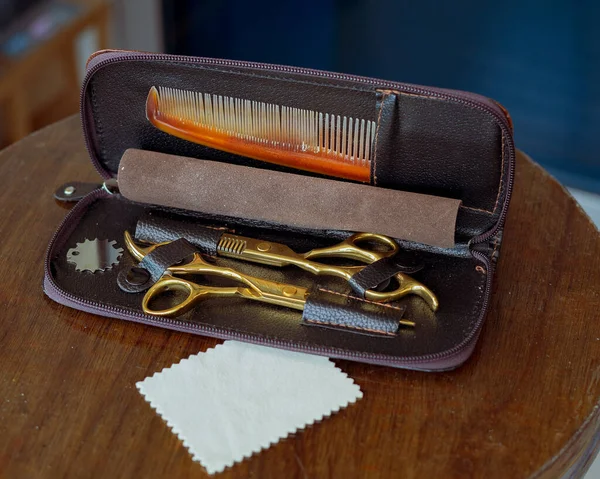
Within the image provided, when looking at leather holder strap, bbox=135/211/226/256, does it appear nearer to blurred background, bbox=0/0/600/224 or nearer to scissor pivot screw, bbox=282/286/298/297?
scissor pivot screw, bbox=282/286/298/297

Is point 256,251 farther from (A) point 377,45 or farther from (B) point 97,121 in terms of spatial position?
(A) point 377,45

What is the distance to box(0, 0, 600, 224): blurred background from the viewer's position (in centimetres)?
169

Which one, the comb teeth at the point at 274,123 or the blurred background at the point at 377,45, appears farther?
the blurred background at the point at 377,45

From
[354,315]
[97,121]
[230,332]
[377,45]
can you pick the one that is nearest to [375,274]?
[354,315]

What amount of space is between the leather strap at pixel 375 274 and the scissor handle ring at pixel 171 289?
0.56 feet

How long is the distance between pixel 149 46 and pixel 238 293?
134 cm

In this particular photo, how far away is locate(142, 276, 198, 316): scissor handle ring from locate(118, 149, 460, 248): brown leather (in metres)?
0.13

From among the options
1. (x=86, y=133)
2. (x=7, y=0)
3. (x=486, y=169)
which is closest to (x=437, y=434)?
(x=486, y=169)

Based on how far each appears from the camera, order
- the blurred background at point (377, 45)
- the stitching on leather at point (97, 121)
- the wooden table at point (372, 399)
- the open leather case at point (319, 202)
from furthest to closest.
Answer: the blurred background at point (377, 45), the stitching on leather at point (97, 121), the open leather case at point (319, 202), the wooden table at point (372, 399)

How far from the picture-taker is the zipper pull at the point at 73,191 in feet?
3.51

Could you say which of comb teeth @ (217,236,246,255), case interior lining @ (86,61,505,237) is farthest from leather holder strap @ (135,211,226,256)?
case interior lining @ (86,61,505,237)

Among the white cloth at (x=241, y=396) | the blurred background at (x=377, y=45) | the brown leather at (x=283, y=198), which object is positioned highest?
the brown leather at (x=283, y=198)

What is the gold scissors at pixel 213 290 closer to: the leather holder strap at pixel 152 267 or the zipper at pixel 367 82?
the leather holder strap at pixel 152 267

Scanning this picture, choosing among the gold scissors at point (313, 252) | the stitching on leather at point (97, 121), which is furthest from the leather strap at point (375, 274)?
the stitching on leather at point (97, 121)
